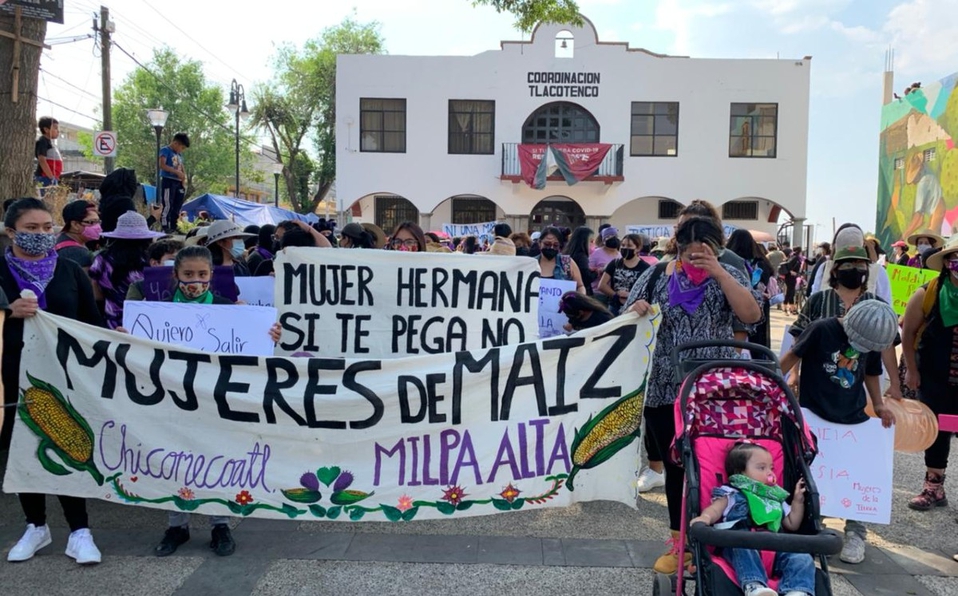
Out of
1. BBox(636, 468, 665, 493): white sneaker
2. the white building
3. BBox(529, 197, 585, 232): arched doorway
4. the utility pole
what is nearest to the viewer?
BBox(636, 468, 665, 493): white sneaker

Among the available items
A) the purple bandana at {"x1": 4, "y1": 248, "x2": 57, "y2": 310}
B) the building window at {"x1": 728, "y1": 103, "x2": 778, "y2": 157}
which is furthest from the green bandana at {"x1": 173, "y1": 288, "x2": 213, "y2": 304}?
the building window at {"x1": 728, "y1": 103, "x2": 778, "y2": 157}

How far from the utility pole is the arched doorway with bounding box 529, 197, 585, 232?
14750 mm

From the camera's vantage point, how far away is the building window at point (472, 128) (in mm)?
26000

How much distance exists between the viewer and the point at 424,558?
3.97 metres

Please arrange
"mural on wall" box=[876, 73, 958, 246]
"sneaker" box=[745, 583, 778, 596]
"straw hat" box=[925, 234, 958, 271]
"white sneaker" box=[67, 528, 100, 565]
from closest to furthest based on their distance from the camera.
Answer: "sneaker" box=[745, 583, 778, 596]
"white sneaker" box=[67, 528, 100, 565]
"straw hat" box=[925, 234, 958, 271]
"mural on wall" box=[876, 73, 958, 246]

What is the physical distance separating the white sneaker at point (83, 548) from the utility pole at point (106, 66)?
668 inches

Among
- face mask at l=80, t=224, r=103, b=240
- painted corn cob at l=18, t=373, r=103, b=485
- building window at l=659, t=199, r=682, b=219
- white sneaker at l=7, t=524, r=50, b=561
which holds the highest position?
building window at l=659, t=199, r=682, b=219

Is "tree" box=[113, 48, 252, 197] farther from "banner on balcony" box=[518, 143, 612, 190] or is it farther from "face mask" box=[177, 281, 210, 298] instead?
"face mask" box=[177, 281, 210, 298]

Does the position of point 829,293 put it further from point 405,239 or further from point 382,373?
point 405,239

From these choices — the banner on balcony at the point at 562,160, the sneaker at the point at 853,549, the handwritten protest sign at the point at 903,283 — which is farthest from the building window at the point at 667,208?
the sneaker at the point at 853,549

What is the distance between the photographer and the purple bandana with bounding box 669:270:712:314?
11.4 feet

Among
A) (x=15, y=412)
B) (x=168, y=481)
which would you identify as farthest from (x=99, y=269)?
(x=168, y=481)

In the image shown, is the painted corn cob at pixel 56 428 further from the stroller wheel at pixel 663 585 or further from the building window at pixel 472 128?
the building window at pixel 472 128

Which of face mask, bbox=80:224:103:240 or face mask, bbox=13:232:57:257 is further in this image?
face mask, bbox=80:224:103:240
